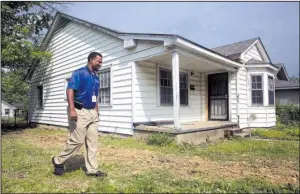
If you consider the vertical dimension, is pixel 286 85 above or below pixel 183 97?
above

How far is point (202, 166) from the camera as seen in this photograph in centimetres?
474

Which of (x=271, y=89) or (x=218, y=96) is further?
(x=271, y=89)

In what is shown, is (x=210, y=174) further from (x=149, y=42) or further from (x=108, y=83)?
(x=108, y=83)

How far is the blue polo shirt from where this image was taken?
3873mm

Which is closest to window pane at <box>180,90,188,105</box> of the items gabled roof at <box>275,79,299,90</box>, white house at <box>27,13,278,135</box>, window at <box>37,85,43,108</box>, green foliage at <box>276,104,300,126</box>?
white house at <box>27,13,278,135</box>

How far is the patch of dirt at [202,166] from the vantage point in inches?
163

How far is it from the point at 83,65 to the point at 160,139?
5749 millimetres

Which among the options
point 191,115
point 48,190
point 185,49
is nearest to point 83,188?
point 48,190

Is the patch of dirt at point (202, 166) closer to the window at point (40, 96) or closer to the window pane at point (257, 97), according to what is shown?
the window pane at point (257, 97)

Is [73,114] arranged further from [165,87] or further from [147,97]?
[165,87]

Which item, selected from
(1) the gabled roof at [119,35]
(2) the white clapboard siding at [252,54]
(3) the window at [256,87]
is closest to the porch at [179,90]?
(1) the gabled roof at [119,35]

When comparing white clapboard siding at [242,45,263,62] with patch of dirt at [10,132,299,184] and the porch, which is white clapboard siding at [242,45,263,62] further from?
patch of dirt at [10,132,299,184]

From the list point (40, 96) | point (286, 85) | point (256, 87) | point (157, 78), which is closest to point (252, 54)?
point (256, 87)

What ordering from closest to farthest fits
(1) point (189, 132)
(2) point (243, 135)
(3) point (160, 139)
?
(3) point (160, 139) < (1) point (189, 132) < (2) point (243, 135)
